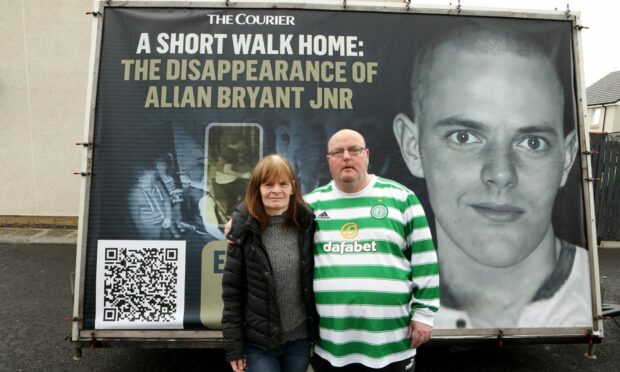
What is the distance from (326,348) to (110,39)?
2372 mm

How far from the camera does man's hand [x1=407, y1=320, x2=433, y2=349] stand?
1.91 m

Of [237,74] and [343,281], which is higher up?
[237,74]

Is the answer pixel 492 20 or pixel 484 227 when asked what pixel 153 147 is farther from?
pixel 492 20

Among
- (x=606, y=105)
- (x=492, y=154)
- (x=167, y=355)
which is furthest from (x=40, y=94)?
(x=606, y=105)

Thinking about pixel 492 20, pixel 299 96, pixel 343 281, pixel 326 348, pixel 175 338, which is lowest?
pixel 175 338

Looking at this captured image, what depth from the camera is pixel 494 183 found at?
9.20ft

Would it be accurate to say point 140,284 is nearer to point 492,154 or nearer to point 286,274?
point 286,274

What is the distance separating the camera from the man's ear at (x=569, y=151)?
2.87 m

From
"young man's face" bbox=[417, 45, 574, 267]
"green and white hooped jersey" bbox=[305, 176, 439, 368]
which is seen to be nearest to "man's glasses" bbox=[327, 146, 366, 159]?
"green and white hooped jersey" bbox=[305, 176, 439, 368]

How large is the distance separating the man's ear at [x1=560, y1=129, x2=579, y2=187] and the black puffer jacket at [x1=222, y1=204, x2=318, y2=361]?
1962 millimetres

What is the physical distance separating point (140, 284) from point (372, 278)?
5.34 ft

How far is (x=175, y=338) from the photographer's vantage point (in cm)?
272

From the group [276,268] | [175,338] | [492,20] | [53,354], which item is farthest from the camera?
[53,354]

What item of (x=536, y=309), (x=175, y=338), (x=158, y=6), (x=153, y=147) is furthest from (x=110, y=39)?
(x=536, y=309)
